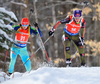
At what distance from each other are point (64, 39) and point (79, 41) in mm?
511

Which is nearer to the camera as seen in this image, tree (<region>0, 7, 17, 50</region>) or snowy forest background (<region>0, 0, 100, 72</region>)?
tree (<region>0, 7, 17, 50</region>)

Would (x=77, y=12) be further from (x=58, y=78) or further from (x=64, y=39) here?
(x=58, y=78)

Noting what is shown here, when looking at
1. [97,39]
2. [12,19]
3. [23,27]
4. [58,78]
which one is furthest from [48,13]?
[58,78]

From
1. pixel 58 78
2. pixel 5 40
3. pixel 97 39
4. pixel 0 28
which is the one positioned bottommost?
pixel 97 39

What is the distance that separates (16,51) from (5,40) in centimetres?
237

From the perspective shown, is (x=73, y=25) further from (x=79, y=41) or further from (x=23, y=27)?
(x=23, y=27)

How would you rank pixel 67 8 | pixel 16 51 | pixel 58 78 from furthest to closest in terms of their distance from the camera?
pixel 67 8 → pixel 16 51 → pixel 58 78

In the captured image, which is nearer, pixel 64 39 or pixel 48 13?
pixel 64 39

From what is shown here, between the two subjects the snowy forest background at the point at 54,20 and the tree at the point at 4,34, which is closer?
the tree at the point at 4,34

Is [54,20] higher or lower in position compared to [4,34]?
lower

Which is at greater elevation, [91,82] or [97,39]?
[91,82]

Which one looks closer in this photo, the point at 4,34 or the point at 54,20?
the point at 4,34

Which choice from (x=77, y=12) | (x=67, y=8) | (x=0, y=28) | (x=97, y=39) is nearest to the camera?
(x=0, y=28)

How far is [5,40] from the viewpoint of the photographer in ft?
12.6
